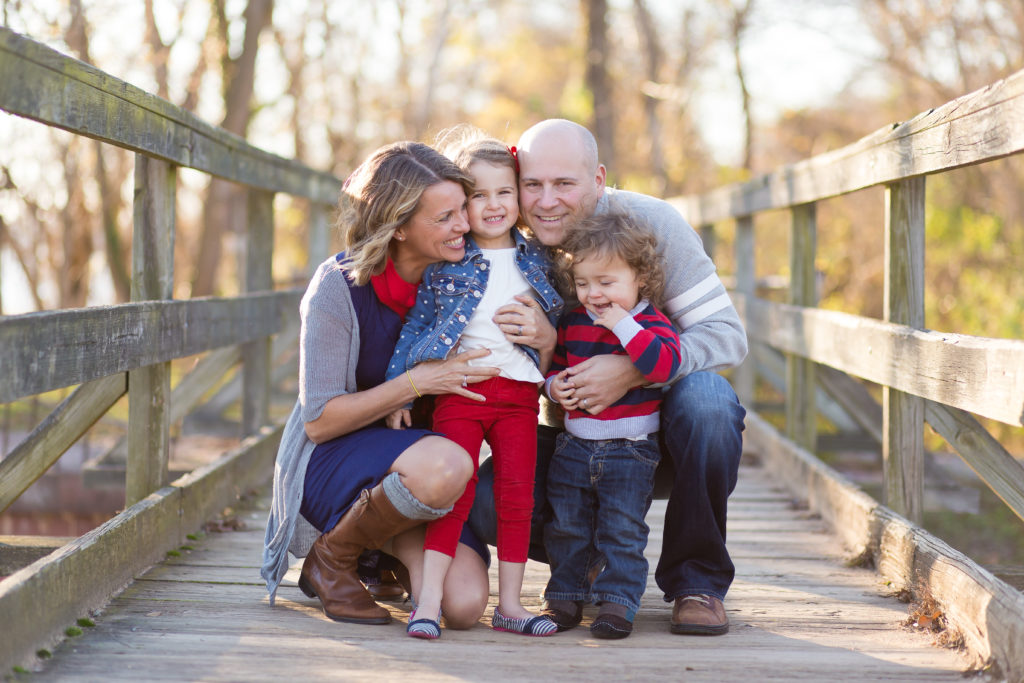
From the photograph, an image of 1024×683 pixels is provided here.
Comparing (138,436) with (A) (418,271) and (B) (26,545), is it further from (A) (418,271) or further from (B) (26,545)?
(A) (418,271)

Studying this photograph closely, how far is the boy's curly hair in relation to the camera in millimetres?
2918

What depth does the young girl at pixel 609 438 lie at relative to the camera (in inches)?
113

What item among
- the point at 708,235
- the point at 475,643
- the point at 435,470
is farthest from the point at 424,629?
the point at 708,235

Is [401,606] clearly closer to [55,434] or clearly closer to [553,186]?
[55,434]

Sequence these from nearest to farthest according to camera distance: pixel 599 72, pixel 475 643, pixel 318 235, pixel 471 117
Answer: pixel 475 643 → pixel 318 235 → pixel 599 72 → pixel 471 117

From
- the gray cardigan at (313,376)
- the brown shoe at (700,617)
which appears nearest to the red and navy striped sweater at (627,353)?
the brown shoe at (700,617)

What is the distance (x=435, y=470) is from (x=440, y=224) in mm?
648

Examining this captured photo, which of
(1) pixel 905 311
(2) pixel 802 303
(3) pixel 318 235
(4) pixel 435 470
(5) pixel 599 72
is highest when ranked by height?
(5) pixel 599 72

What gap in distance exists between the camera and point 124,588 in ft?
9.94

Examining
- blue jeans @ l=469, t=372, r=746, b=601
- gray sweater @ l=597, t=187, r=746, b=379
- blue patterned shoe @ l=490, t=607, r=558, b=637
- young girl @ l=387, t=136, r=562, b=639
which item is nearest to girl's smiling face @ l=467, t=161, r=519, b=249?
young girl @ l=387, t=136, r=562, b=639

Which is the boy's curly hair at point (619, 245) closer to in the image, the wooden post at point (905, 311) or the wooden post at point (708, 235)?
the wooden post at point (905, 311)

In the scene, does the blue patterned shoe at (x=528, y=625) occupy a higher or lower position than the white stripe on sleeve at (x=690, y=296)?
lower

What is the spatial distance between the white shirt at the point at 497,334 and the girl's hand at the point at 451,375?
0.16 feet

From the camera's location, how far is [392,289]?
3078mm
